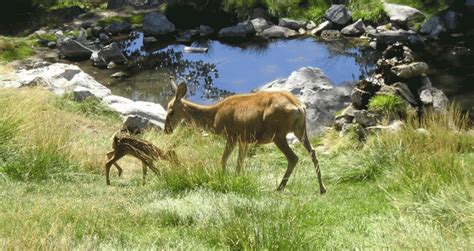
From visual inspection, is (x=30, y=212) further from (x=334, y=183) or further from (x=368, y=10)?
(x=368, y=10)

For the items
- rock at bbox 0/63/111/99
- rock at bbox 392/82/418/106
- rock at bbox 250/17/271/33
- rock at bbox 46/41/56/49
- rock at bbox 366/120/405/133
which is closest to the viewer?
rock at bbox 366/120/405/133

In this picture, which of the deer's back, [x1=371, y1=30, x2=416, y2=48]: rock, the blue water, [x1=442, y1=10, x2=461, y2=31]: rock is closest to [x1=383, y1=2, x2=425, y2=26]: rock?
[x1=442, y1=10, x2=461, y2=31]: rock

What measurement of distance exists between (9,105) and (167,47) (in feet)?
57.2

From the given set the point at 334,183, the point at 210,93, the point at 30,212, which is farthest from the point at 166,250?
the point at 210,93

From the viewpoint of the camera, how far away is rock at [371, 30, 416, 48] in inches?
1078

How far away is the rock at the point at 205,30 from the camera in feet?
104

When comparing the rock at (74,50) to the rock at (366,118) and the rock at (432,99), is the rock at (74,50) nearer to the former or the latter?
the rock at (366,118)

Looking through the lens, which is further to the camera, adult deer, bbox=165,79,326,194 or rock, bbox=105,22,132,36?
rock, bbox=105,22,132,36

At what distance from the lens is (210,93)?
891 inches

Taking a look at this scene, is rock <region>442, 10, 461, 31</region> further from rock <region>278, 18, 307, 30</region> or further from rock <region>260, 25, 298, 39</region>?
rock <region>260, 25, 298, 39</region>

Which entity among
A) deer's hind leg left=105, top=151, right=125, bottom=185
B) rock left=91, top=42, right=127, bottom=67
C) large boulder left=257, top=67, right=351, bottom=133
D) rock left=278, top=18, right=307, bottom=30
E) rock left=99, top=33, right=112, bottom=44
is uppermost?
deer's hind leg left=105, top=151, right=125, bottom=185

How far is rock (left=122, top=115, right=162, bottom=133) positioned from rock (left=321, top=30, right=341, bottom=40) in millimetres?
14902

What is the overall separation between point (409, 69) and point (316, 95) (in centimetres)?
282

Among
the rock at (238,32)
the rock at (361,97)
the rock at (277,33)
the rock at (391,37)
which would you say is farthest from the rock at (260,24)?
the rock at (361,97)
